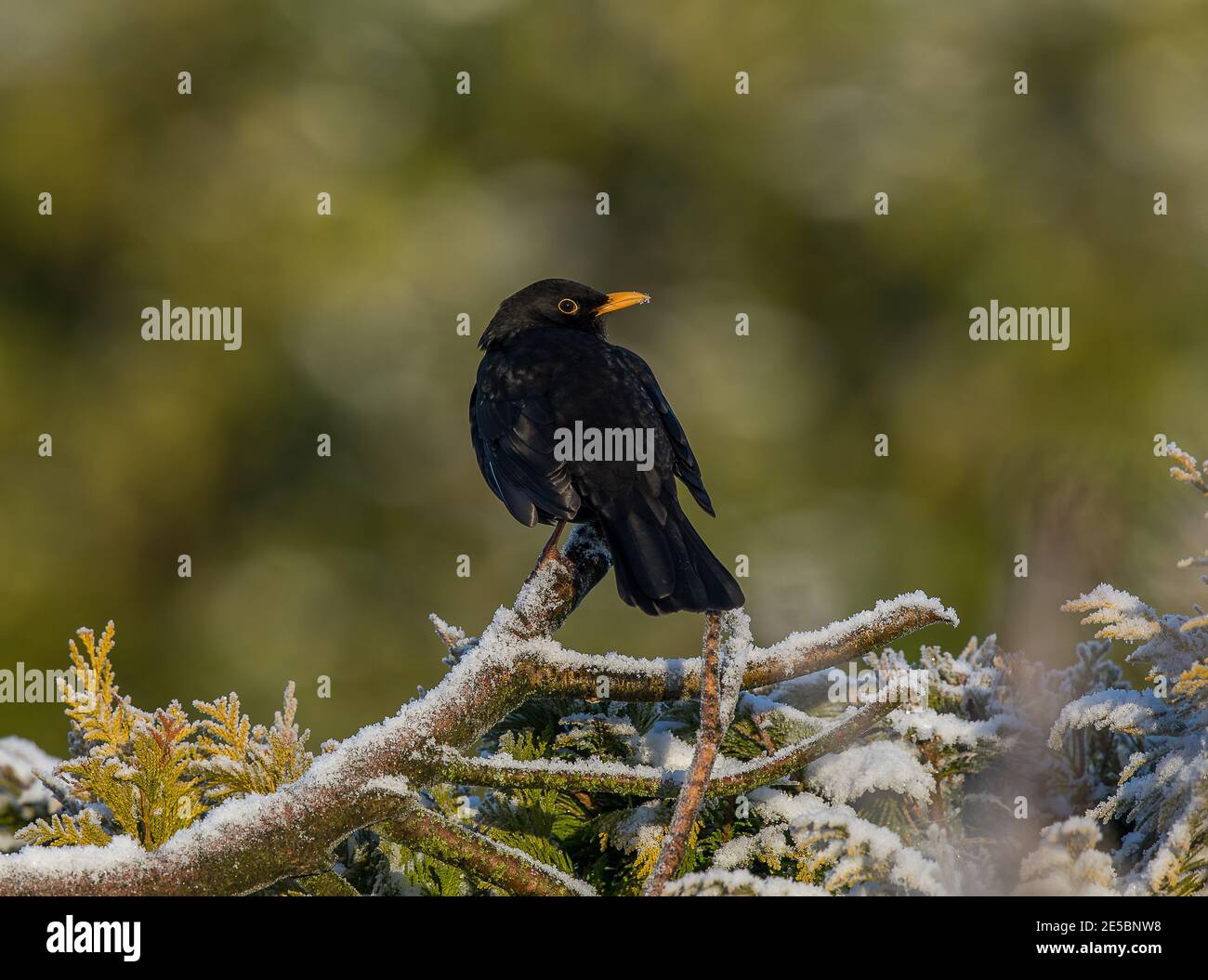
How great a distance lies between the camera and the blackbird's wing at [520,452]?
2.52 m

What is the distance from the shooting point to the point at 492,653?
1850 millimetres

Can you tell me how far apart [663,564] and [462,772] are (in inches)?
22.5

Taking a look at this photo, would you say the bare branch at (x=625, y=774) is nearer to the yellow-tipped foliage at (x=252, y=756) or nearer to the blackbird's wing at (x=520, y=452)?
the yellow-tipped foliage at (x=252, y=756)

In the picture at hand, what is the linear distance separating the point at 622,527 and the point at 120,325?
5.20m

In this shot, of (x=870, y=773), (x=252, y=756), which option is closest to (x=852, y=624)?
(x=870, y=773)

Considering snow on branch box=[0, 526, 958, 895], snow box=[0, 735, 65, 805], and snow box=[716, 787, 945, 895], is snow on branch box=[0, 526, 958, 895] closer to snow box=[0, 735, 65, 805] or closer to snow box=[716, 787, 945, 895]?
snow box=[716, 787, 945, 895]

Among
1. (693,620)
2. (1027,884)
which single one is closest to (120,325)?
(693,620)

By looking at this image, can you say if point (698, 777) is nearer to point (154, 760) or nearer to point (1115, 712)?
point (1115, 712)

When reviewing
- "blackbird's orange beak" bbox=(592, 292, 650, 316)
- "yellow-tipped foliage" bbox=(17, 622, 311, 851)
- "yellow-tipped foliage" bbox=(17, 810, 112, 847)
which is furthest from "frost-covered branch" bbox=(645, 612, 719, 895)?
"blackbird's orange beak" bbox=(592, 292, 650, 316)

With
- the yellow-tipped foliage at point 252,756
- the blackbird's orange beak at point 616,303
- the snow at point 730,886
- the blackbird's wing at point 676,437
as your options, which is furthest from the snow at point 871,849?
the blackbird's orange beak at point 616,303

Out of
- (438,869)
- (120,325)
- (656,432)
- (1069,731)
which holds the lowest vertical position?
(438,869)

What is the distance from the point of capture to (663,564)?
7.07 ft

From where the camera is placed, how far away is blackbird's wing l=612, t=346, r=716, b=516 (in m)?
2.48

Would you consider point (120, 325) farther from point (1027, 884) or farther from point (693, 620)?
point (1027, 884)
